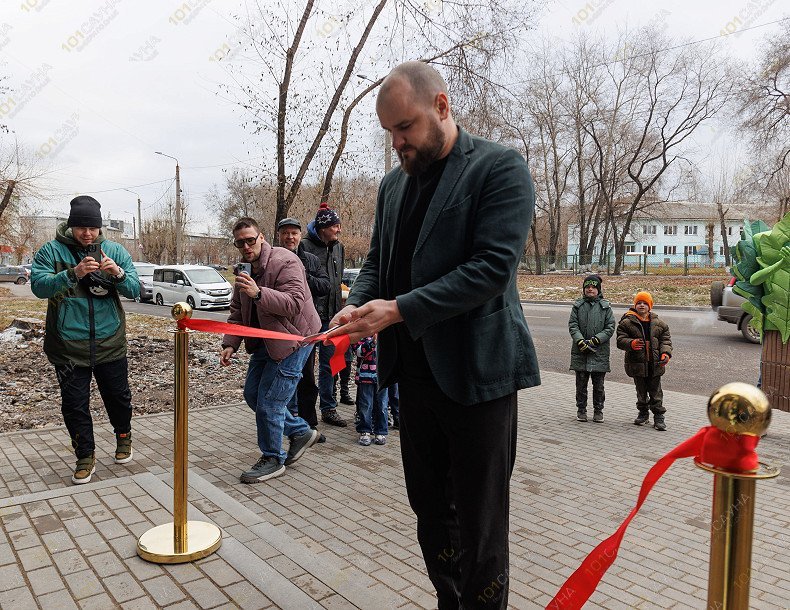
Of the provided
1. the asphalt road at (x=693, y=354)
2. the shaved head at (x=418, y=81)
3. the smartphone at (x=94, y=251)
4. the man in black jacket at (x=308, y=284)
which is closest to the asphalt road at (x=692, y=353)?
the asphalt road at (x=693, y=354)

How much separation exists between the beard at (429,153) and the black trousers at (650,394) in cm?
522

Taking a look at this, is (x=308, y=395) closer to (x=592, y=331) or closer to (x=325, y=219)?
(x=325, y=219)

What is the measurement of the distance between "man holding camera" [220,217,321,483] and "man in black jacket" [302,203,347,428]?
1427mm

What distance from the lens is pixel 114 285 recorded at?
188 inches

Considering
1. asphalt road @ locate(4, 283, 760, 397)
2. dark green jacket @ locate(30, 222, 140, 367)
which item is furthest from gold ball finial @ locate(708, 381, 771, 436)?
asphalt road @ locate(4, 283, 760, 397)

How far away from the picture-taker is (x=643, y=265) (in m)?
38.8

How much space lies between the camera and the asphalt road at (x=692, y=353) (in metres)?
9.78

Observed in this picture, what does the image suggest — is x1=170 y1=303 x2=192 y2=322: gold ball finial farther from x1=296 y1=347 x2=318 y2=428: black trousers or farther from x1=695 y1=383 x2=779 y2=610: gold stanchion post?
x1=695 y1=383 x2=779 y2=610: gold stanchion post

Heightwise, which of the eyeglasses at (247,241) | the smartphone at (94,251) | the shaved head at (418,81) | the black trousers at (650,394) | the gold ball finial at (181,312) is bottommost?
the black trousers at (650,394)

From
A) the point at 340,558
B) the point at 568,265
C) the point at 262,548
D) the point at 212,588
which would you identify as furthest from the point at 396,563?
the point at 568,265

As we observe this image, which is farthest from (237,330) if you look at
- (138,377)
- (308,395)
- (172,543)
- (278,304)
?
(138,377)

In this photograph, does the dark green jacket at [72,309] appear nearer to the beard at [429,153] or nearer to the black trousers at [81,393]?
the black trousers at [81,393]

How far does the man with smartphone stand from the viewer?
4.59 metres

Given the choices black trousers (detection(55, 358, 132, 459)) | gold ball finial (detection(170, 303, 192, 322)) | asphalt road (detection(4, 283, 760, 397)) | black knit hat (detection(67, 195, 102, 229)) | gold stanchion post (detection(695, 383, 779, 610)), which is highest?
black knit hat (detection(67, 195, 102, 229))
